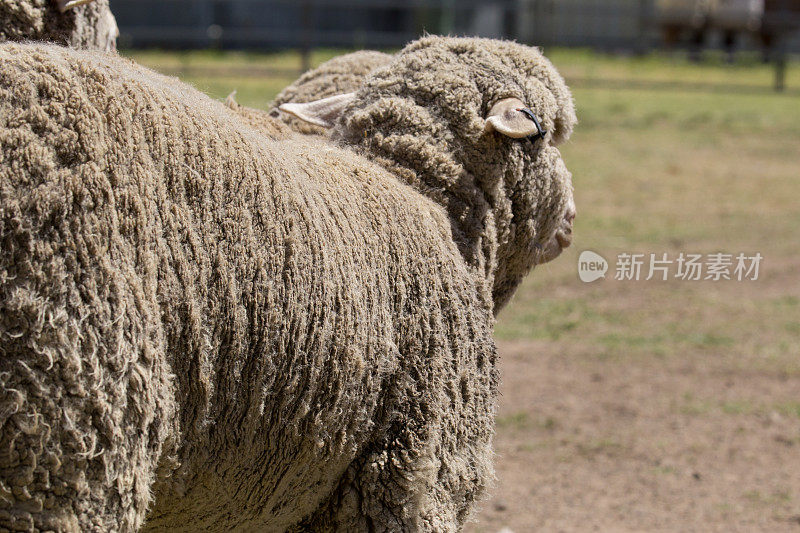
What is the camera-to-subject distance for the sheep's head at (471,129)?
2711mm

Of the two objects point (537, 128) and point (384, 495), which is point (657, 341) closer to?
point (537, 128)

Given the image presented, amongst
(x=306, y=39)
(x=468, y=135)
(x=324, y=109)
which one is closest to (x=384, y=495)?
(x=468, y=135)

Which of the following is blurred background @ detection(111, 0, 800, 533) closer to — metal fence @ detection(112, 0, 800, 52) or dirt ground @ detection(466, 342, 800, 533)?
dirt ground @ detection(466, 342, 800, 533)

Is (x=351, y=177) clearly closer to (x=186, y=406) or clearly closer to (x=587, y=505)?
(x=186, y=406)

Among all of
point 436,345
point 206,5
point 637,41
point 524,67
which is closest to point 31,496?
point 436,345

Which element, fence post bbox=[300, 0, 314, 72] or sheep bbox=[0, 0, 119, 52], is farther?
fence post bbox=[300, 0, 314, 72]

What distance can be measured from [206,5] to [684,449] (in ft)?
59.4

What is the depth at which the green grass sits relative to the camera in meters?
6.58

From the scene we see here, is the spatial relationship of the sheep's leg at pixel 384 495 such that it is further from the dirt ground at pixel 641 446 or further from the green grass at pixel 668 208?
the dirt ground at pixel 641 446

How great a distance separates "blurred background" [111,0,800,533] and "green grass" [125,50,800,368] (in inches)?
1.0

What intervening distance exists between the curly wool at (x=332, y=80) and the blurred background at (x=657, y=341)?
1.29 ft

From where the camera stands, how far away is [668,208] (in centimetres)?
996

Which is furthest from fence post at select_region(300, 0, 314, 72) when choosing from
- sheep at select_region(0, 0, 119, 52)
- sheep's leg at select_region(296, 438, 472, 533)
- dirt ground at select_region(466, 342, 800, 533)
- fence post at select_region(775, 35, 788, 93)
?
sheep's leg at select_region(296, 438, 472, 533)

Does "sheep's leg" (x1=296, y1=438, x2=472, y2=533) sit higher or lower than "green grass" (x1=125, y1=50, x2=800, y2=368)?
higher
